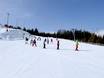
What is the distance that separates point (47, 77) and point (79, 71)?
2.53 metres

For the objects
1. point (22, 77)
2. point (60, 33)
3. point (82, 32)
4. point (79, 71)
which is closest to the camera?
point (22, 77)

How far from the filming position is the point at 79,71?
1270 cm

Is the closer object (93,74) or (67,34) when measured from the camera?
(93,74)

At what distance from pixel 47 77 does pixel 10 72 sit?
243 cm

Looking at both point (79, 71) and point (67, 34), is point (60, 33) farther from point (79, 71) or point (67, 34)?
point (79, 71)

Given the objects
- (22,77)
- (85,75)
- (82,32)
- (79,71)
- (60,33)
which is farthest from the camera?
(60,33)

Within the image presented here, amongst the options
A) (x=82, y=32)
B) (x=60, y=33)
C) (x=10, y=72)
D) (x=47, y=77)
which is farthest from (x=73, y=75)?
(x=60, y=33)

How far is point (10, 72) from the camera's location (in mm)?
12188

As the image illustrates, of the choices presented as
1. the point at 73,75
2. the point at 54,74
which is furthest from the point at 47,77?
the point at 73,75

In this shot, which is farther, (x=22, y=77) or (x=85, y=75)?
(x=85, y=75)

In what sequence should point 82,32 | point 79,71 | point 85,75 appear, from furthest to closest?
1. point 82,32
2. point 79,71
3. point 85,75

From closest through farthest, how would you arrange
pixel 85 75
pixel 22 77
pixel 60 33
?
pixel 22 77 < pixel 85 75 < pixel 60 33

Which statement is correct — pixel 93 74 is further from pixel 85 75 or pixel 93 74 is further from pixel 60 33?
pixel 60 33

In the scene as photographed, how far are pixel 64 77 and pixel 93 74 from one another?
1.86 metres
